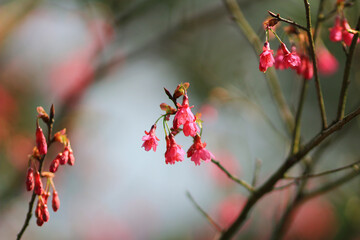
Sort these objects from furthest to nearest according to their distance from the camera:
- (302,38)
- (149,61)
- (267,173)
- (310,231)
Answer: (149,61)
(267,173)
(310,231)
(302,38)

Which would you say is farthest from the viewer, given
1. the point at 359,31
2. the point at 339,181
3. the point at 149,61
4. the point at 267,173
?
the point at 149,61

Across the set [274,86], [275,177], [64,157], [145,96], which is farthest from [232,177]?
[145,96]

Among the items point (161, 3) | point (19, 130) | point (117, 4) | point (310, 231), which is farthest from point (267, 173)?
point (19, 130)

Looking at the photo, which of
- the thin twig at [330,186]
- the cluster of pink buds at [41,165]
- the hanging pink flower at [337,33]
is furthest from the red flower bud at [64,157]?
the thin twig at [330,186]

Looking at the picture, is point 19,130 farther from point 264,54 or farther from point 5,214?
point 264,54

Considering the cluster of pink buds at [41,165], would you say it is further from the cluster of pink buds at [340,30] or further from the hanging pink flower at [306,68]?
the cluster of pink buds at [340,30]

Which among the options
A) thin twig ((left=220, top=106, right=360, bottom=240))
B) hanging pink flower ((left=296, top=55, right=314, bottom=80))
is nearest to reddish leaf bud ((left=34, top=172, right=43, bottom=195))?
thin twig ((left=220, top=106, right=360, bottom=240))

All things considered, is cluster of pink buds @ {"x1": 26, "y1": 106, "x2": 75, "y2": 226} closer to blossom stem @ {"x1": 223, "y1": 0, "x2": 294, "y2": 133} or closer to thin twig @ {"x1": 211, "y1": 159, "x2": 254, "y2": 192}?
thin twig @ {"x1": 211, "y1": 159, "x2": 254, "y2": 192}
